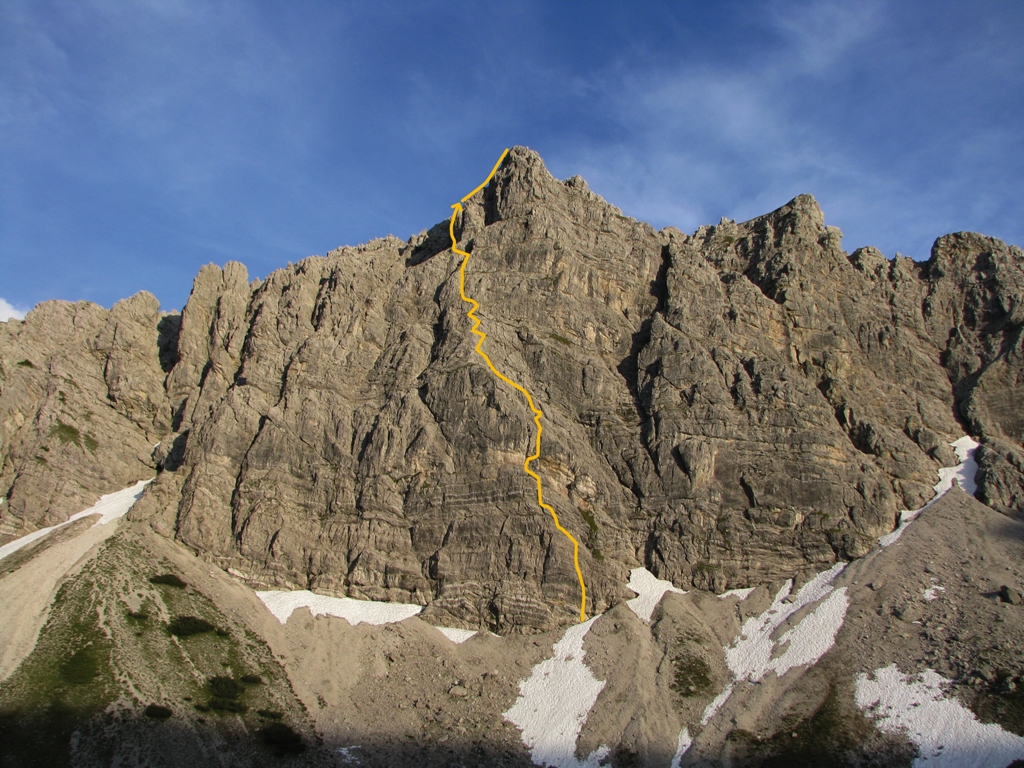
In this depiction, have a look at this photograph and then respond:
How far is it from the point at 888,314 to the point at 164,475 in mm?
106790

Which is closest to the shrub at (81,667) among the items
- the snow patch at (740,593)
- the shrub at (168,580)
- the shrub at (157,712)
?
the shrub at (157,712)

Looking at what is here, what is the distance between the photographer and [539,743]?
63375mm

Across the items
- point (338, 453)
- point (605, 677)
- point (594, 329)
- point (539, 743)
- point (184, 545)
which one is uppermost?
point (594, 329)

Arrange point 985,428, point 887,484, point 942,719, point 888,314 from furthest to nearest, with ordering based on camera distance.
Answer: point 888,314 → point 985,428 → point 887,484 → point 942,719

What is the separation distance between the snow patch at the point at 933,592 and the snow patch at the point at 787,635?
7.44 metres

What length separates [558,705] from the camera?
67562mm

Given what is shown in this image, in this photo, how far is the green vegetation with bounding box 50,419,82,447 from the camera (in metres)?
94.7

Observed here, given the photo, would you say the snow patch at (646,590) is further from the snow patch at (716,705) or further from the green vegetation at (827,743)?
the green vegetation at (827,743)

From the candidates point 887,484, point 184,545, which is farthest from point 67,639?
point 887,484

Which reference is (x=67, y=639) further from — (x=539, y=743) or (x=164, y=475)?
(x=539, y=743)

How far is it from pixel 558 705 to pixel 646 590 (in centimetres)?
1926

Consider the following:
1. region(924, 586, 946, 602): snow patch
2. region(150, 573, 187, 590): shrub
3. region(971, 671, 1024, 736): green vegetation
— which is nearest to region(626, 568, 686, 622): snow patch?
region(924, 586, 946, 602): snow patch

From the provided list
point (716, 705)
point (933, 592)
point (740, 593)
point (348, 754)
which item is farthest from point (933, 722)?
point (348, 754)

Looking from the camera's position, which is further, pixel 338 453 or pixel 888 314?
pixel 888 314
